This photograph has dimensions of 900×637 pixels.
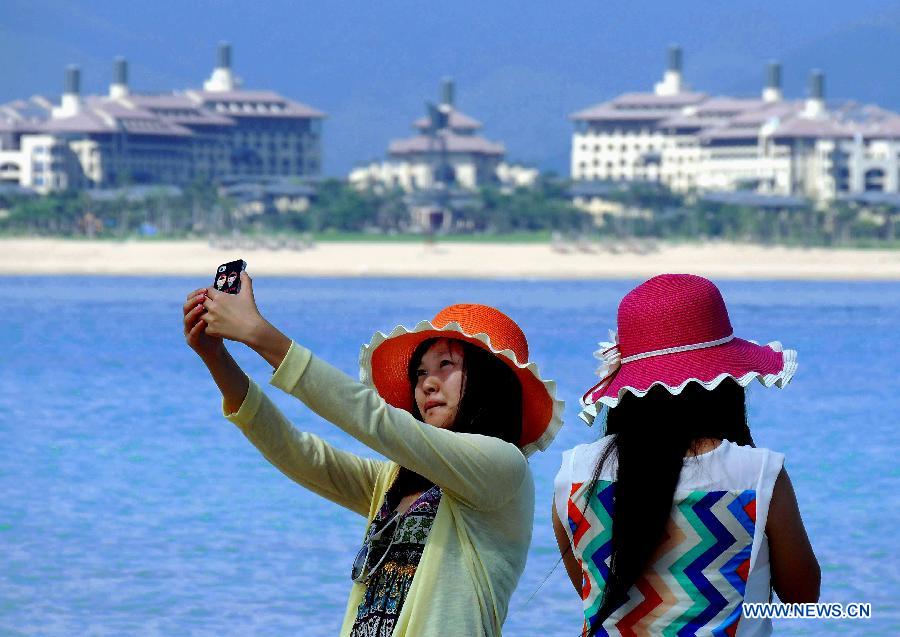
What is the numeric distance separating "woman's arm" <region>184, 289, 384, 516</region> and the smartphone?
2 cm

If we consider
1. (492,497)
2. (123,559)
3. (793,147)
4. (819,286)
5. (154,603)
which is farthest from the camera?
(793,147)

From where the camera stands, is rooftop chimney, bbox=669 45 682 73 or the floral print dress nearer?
the floral print dress

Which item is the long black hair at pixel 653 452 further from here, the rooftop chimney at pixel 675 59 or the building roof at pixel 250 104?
the rooftop chimney at pixel 675 59

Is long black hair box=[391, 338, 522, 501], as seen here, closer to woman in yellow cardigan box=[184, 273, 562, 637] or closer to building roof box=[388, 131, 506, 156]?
woman in yellow cardigan box=[184, 273, 562, 637]

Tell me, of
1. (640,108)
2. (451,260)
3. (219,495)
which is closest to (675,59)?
(640,108)

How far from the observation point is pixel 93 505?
993cm

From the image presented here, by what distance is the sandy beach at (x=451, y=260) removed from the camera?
5397 centimetres

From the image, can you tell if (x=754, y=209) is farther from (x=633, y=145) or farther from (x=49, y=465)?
(x=49, y=465)

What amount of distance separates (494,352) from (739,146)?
94725mm

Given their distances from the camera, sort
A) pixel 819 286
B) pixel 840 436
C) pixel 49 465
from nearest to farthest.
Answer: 1. pixel 49 465
2. pixel 840 436
3. pixel 819 286

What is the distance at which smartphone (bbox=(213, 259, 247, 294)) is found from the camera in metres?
1.92

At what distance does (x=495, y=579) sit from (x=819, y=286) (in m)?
47.8

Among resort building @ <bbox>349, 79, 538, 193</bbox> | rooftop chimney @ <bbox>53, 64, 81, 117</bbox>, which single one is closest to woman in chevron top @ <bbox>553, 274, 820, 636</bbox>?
resort building @ <bbox>349, 79, 538, 193</bbox>

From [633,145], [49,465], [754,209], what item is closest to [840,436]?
[49,465]
